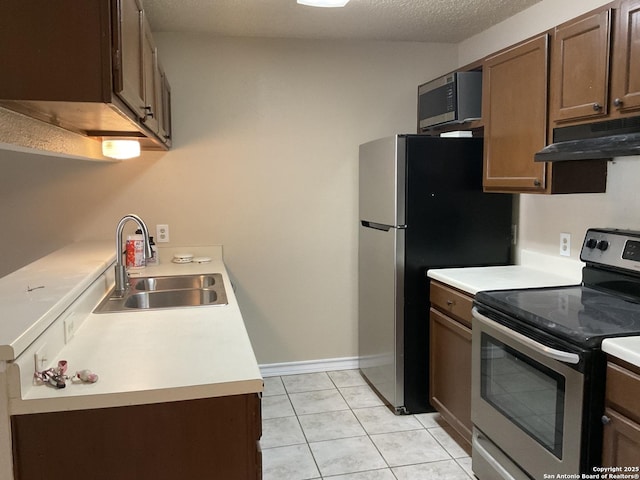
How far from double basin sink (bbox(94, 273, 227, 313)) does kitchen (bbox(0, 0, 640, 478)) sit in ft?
2.33

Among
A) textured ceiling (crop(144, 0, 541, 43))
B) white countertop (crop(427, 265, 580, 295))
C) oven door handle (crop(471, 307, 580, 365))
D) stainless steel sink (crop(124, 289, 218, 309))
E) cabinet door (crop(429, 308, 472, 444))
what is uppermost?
textured ceiling (crop(144, 0, 541, 43))

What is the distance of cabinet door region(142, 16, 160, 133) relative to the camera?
2.02 metres

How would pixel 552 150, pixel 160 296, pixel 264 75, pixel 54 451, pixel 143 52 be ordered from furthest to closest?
1. pixel 264 75
2. pixel 160 296
3. pixel 552 150
4. pixel 143 52
5. pixel 54 451

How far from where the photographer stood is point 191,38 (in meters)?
3.37

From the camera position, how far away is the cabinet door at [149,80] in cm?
202

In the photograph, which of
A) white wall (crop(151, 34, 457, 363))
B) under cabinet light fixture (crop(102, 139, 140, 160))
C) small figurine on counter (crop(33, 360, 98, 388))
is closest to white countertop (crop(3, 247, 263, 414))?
small figurine on counter (crop(33, 360, 98, 388))

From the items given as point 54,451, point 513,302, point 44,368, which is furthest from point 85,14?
point 513,302

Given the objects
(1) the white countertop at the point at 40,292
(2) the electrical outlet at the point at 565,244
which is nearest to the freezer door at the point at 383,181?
(2) the electrical outlet at the point at 565,244

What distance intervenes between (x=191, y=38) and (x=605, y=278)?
2.72 m

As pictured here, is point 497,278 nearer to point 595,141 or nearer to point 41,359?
point 595,141

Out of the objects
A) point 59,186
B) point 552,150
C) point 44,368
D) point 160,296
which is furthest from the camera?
point 59,186

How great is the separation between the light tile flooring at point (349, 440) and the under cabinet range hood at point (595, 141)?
1.49m

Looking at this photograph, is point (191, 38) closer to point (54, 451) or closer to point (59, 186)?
point (59, 186)

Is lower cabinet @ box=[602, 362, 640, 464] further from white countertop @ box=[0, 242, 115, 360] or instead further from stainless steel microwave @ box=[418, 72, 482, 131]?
stainless steel microwave @ box=[418, 72, 482, 131]
